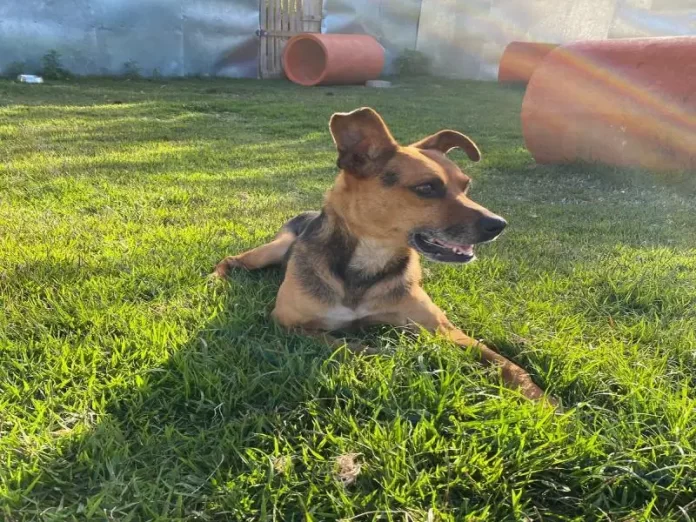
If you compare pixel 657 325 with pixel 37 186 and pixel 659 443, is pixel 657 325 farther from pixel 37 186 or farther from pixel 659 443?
pixel 37 186

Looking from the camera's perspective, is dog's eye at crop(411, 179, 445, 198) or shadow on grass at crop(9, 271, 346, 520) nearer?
shadow on grass at crop(9, 271, 346, 520)

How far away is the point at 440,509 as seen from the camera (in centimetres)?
181

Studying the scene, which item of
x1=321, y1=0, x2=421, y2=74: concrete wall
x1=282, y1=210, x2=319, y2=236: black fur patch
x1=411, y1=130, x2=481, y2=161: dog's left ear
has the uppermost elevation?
x1=321, y1=0, x2=421, y2=74: concrete wall

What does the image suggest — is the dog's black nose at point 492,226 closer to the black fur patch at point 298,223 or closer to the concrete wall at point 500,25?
the black fur patch at point 298,223

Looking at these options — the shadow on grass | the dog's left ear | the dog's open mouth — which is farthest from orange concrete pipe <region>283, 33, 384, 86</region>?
the shadow on grass

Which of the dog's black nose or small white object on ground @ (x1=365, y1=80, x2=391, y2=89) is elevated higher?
small white object on ground @ (x1=365, y1=80, x2=391, y2=89)

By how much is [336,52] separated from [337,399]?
14679mm

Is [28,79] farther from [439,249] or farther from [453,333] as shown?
[453,333]

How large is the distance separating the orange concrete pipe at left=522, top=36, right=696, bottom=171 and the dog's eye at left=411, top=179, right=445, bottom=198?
520cm

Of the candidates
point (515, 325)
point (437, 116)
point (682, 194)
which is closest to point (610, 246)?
point (515, 325)

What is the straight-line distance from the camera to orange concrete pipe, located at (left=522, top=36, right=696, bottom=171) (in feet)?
22.0

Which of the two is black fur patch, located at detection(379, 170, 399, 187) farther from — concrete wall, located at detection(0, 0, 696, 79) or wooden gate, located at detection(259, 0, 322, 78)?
wooden gate, located at detection(259, 0, 322, 78)

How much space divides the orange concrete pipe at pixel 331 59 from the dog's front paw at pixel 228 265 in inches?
501

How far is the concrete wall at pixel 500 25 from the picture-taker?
1969cm
